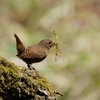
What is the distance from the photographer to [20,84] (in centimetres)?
374

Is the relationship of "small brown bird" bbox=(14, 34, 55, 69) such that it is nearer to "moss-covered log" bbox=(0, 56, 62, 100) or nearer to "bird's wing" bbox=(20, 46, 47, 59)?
"bird's wing" bbox=(20, 46, 47, 59)

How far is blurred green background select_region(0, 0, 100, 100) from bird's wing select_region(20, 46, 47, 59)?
344cm

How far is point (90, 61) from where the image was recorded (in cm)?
841

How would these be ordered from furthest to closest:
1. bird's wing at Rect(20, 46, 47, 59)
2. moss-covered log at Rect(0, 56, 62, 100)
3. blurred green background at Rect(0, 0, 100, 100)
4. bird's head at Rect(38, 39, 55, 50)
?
blurred green background at Rect(0, 0, 100, 100)
bird's head at Rect(38, 39, 55, 50)
bird's wing at Rect(20, 46, 47, 59)
moss-covered log at Rect(0, 56, 62, 100)

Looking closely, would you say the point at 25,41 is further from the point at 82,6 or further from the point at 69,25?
the point at 82,6

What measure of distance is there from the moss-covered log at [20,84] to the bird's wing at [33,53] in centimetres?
23

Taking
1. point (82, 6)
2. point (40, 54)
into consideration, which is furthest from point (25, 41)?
point (40, 54)

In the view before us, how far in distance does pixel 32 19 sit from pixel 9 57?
3.01 meters

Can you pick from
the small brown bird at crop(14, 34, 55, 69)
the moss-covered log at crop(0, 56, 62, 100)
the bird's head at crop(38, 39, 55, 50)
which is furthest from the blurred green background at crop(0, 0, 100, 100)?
the moss-covered log at crop(0, 56, 62, 100)

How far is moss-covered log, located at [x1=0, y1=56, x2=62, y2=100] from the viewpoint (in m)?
3.69

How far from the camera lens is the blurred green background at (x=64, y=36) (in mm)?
8164

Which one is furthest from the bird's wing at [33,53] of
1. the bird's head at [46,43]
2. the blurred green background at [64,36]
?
the blurred green background at [64,36]

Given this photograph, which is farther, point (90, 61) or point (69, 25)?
point (69, 25)

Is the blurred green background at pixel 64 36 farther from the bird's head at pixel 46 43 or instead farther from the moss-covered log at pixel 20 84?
the moss-covered log at pixel 20 84
